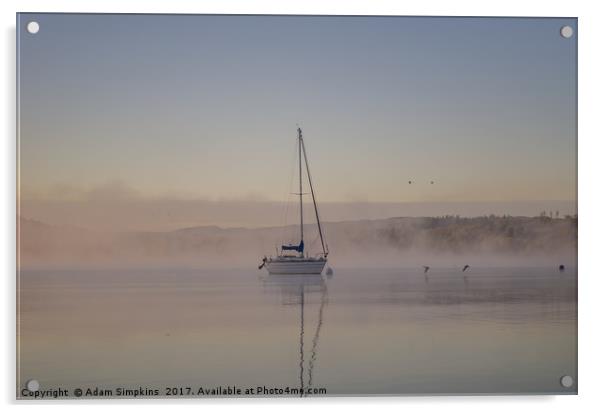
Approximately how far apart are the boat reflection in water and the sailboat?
3 centimetres

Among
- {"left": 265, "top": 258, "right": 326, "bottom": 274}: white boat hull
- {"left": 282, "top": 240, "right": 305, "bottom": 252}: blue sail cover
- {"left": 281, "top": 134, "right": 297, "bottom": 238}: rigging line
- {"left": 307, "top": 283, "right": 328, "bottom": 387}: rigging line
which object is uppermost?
{"left": 281, "top": 134, "right": 297, "bottom": 238}: rigging line

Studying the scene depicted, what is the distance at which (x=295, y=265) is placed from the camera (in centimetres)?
451

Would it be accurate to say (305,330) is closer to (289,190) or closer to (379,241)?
(379,241)

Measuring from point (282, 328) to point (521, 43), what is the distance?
5.72 feet

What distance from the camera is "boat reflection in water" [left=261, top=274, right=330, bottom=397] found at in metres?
4.34

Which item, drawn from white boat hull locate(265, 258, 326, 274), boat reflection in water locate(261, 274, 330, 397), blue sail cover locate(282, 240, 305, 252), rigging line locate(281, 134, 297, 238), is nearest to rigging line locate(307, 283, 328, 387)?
boat reflection in water locate(261, 274, 330, 397)

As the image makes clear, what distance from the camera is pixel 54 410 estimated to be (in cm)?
427

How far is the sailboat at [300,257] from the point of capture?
176 inches

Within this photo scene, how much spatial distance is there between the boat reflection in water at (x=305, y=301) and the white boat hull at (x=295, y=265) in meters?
0.02

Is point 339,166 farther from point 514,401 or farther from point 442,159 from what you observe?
point 514,401

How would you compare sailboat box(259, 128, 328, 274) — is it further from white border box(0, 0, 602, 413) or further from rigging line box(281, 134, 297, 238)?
white border box(0, 0, 602, 413)

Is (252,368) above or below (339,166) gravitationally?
below

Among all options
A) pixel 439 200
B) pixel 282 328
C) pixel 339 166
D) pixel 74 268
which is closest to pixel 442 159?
pixel 439 200
